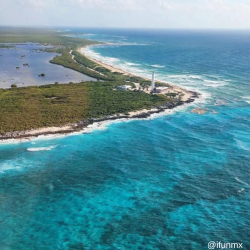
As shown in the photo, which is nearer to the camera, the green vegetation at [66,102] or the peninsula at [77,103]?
the peninsula at [77,103]

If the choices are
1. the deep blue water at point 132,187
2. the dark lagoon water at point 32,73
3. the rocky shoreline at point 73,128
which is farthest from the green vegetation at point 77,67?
the deep blue water at point 132,187

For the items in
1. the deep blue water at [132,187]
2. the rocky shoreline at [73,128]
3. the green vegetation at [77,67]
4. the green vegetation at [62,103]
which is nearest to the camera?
the deep blue water at [132,187]

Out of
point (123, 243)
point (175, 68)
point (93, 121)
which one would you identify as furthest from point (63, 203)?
point (175, 68)

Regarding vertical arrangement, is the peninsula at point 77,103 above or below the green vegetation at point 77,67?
below

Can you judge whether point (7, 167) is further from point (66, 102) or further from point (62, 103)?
point (66, 102)

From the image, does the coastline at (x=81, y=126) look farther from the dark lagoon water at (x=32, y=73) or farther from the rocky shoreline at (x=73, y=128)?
the dark lagoon water at (x=32, y=73)

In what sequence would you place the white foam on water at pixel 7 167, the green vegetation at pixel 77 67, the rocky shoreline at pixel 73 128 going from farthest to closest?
the green vegetation at pixel 77 67, the rocky shoreline at pixel 73 128, the white foam on water at pixel 7 167

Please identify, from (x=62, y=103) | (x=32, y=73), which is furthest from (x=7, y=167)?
(x=32, y=73)
